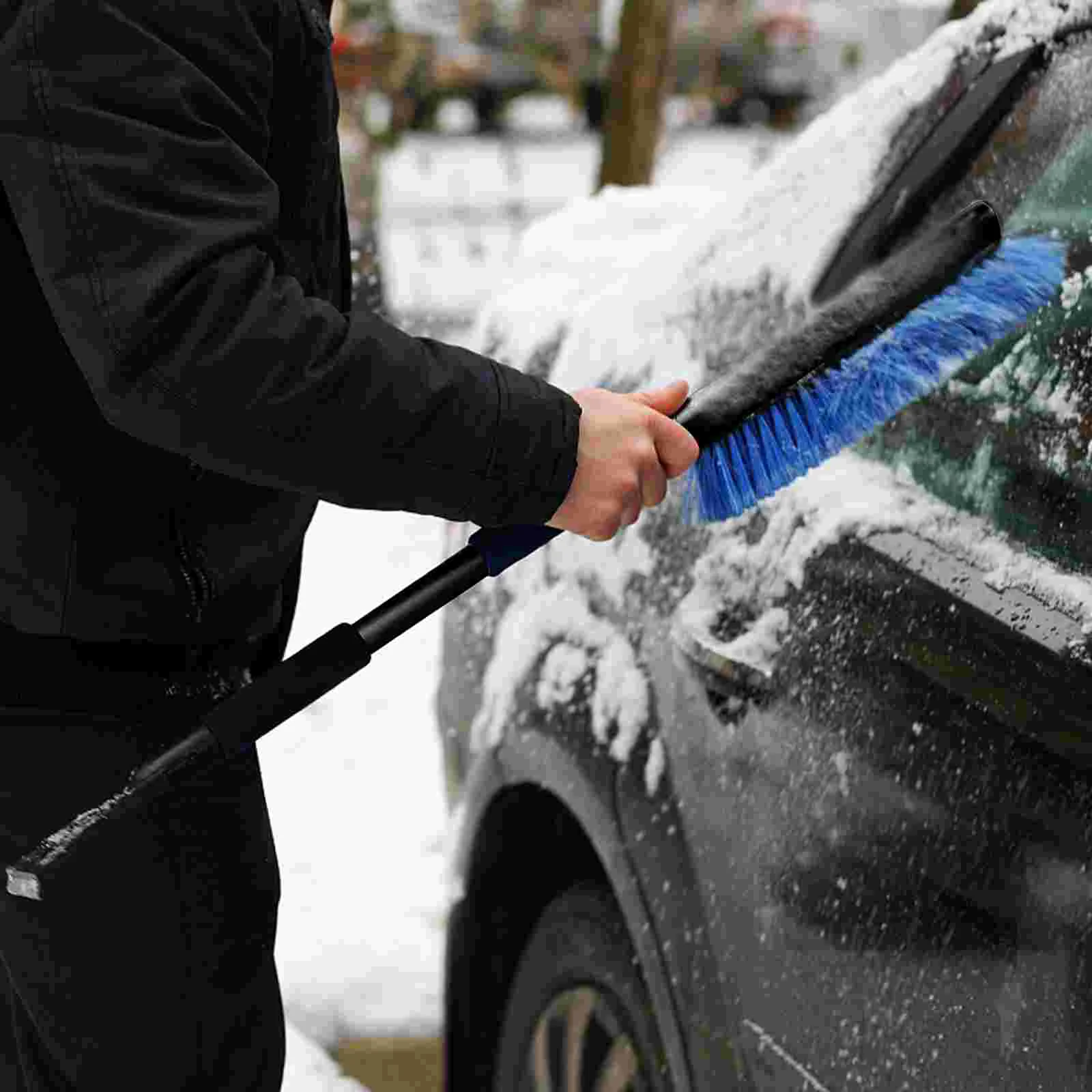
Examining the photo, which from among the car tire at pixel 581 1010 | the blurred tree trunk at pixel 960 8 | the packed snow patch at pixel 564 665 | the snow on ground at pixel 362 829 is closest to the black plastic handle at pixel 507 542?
the packed snow patch at pixel 564 665

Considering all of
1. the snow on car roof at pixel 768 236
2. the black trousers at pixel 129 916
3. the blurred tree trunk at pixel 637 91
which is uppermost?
the blurred tree trunk at pixel 637 91

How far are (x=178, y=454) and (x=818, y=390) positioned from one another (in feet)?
1.99

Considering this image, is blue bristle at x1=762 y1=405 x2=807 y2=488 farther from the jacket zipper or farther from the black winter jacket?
the jacket zipper

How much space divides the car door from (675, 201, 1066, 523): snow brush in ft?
0.19

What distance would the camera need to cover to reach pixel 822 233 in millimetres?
2193

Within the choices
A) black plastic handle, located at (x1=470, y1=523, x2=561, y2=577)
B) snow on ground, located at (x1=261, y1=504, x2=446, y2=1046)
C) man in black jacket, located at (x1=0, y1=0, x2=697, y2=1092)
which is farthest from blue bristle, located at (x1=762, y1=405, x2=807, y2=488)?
snow on ground, located at (x1=261, y1=504, x2=446, y2=1046)

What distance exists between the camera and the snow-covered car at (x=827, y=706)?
146 centimetres

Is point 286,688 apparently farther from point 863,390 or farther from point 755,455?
point 863,390

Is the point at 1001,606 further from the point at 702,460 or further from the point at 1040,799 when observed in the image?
the point at 702,460

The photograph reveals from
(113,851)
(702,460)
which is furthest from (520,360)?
(113,851)

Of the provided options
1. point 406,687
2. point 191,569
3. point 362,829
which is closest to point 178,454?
point 191,569

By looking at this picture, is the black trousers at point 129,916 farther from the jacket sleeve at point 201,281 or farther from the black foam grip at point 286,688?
the jacket sleeve at point 201,281

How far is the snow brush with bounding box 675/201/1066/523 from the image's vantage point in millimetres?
1710

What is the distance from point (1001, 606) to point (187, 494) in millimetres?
721
